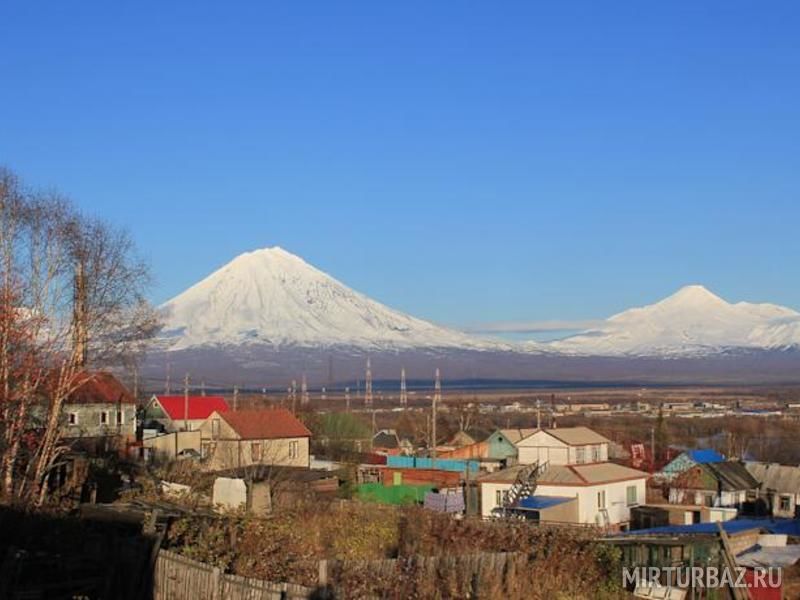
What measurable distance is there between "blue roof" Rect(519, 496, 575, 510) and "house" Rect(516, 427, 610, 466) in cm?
676

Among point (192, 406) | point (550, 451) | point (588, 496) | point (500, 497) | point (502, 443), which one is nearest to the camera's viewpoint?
point (588, 496)

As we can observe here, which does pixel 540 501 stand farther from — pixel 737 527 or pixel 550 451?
pixel 737 527

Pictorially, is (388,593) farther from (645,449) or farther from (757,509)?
(645,449)

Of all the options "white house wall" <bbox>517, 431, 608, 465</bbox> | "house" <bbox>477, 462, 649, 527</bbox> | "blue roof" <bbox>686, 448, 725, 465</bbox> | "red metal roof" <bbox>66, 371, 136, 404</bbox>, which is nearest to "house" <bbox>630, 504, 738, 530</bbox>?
"house" <bbox>477, 462, 649, 527</bbox>

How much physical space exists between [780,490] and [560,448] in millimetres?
7388

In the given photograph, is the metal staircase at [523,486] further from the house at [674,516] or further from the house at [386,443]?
the house at [386,443]

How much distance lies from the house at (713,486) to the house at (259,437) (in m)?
13.6

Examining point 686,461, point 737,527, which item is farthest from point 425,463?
point 737,527

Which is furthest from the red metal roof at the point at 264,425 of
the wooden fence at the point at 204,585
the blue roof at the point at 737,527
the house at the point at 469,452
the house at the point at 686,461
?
the wooden fence at the point at 204,585

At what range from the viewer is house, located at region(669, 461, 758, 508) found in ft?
122

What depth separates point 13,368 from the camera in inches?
790

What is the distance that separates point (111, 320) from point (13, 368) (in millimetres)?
2575

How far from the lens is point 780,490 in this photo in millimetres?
36812

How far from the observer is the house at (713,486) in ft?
122
